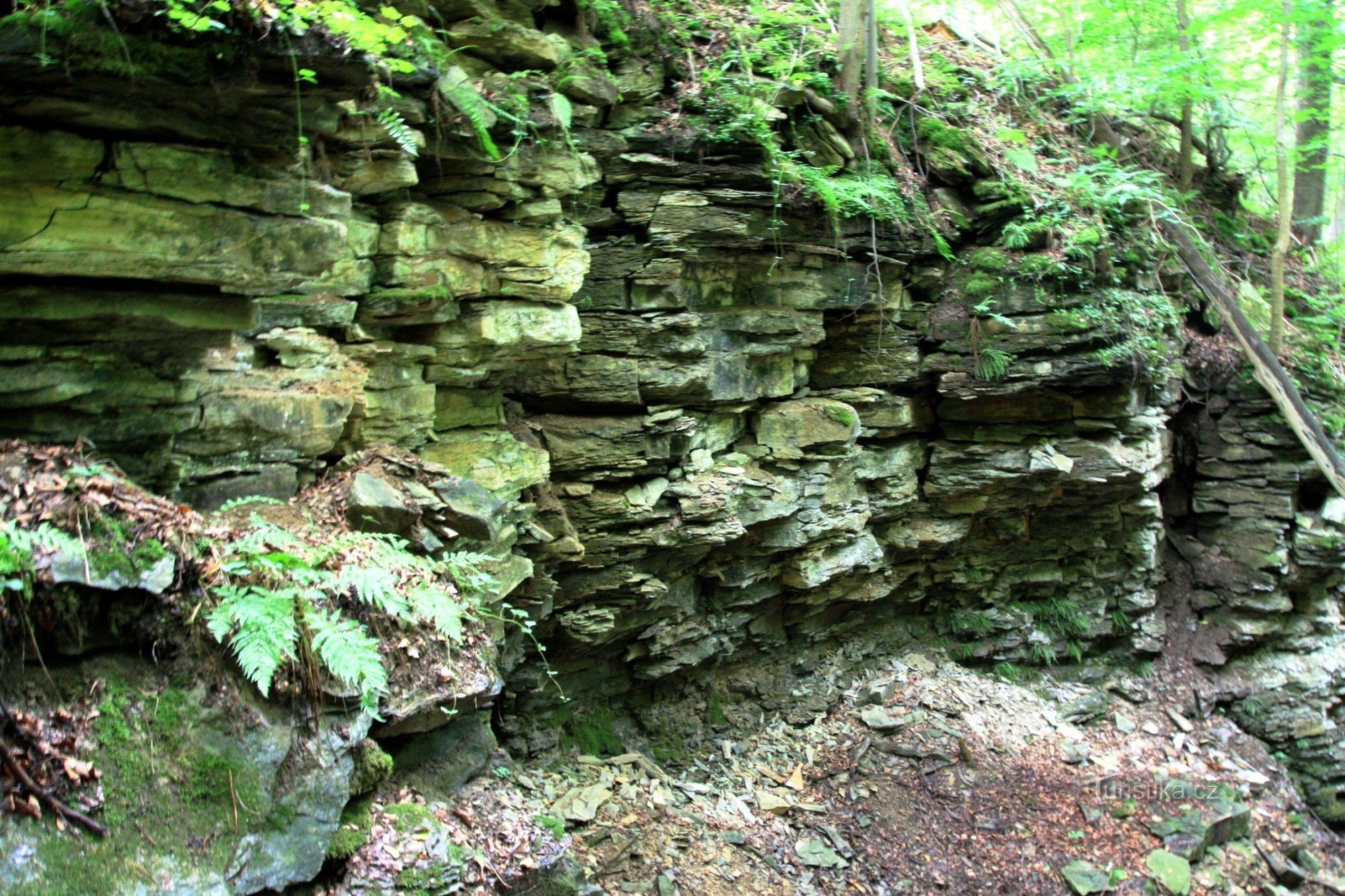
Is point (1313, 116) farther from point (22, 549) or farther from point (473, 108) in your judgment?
point (22, 549)

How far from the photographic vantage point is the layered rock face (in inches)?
142

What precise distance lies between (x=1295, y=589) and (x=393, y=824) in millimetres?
11362

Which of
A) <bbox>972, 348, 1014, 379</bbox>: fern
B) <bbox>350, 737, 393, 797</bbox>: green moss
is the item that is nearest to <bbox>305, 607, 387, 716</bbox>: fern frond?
<bbox>350, 737, 393, 797</bbox>: green moss

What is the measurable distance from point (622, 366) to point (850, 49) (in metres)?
4.03

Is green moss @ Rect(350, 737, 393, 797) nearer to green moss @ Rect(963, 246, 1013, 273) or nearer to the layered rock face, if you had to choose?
the layered rock face

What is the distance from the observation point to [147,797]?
3.11 meters

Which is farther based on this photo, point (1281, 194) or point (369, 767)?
point (1281, 194)

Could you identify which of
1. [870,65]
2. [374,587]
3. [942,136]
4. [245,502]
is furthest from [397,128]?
[942,136]

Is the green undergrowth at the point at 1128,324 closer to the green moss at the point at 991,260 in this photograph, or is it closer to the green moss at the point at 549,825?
the green moss at the point at 991,260

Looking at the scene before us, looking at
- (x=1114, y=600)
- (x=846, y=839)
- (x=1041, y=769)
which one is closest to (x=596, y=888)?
(x=846, y=839)

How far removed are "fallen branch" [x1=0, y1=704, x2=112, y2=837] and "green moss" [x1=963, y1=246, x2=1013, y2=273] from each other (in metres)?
8.74

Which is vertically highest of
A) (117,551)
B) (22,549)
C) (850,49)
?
(850,49)

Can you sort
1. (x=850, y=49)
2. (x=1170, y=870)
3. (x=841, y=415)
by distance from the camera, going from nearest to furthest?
(x=1170, y=870) < (x=850, y=49) < (x=841, y=415)

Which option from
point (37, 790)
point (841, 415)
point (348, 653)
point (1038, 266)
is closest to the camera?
point (37, 790)
